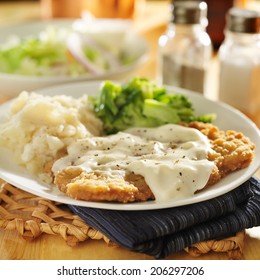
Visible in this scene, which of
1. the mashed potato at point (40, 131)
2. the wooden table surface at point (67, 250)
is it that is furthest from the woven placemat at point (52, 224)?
the mashed potato at point (40, 131)

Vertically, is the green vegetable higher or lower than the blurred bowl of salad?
higher

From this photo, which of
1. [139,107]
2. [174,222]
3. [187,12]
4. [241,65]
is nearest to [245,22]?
[241,65]

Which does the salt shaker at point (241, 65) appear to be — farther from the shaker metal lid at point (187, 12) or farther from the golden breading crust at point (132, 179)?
the golden breading crust at point (132, 179)

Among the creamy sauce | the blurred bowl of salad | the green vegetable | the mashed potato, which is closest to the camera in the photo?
the creamy sauce

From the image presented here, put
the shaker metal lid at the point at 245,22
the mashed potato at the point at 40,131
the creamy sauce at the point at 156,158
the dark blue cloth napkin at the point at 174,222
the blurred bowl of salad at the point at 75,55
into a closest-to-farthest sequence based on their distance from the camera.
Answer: the dark blue cloth napkin at the point at 174,222
the creamy sauce at the point at 156,158
the mashed potato at the point at 40,131
the shaker metal lid at the point at 245,22
the blurred bowl of salad at the point at 75,55

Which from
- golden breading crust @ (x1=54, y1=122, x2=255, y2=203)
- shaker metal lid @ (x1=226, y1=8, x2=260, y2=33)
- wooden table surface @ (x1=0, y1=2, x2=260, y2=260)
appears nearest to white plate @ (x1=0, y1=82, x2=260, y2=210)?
golden breading crust @ (x1=54, y1=122, x2=255, y2=203)

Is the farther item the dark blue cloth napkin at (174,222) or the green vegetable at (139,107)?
the green vegetable at (139,107)

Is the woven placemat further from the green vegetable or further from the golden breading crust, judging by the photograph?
the green vegetable

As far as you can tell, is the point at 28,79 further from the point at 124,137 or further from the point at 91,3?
the point at 91,3
